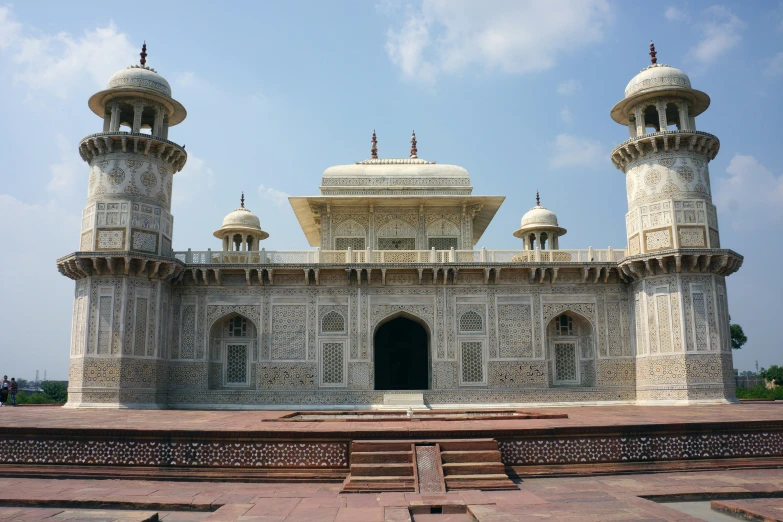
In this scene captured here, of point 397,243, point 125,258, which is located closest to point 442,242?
point 397,243

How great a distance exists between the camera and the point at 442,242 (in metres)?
20.8

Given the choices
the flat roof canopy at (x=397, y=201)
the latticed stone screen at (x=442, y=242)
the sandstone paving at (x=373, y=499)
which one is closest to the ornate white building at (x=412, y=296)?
the latticed stone screen at (x=442, y=242)

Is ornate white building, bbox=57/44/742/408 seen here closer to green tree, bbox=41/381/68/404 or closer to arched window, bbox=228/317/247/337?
arched window, bbox=228/317/247/337

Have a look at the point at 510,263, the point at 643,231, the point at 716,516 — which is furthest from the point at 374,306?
the point at 716,516

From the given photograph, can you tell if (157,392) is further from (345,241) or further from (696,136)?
(696,136)

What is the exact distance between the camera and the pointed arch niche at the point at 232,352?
1858cm

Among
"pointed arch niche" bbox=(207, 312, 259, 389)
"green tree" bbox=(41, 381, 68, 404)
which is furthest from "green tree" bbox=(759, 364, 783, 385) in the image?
"green tree" bbox=(41, 381, 68, 404)

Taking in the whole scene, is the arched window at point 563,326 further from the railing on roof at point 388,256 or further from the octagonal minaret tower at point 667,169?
the octagonal minaret tower at point 667,169

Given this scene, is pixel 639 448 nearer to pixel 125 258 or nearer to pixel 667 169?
pixel 667 169

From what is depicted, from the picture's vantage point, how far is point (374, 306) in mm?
18609

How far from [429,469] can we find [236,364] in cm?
1246

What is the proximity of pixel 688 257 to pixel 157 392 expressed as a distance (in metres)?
14.2

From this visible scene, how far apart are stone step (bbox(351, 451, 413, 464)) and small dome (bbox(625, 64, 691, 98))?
567 inches

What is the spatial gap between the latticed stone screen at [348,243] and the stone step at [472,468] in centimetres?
1365
